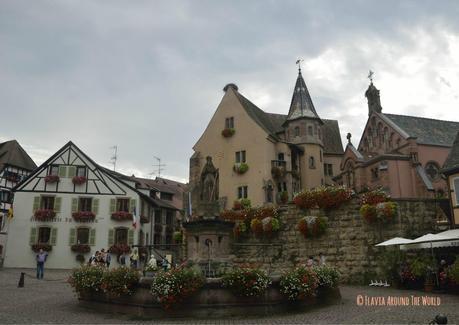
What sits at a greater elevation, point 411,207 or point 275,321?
point 411,207

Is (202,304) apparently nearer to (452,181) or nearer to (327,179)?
(452,181)

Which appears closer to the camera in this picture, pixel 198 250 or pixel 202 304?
pixel 202 304

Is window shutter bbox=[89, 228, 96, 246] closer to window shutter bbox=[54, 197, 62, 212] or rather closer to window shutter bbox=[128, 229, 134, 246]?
window shutter bbox=[128, 229, 134, 246]

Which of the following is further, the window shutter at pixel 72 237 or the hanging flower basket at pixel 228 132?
the hanging flower basket at pixel 228 132

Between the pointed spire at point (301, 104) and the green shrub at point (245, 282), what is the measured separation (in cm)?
3033

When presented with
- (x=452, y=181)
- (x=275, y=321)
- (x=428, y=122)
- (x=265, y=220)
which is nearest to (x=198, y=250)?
(x=275, y=321)

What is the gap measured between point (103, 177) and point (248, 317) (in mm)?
28025

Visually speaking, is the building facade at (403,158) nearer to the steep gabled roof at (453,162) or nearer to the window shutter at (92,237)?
the steep gabled roof at (453,162)

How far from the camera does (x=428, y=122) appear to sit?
44000 mm

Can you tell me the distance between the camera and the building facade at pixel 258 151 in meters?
36.6

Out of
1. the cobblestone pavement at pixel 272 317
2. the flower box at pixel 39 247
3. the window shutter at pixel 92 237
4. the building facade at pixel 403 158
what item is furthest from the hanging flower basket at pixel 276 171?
the cobblestone pavement at pixel 272 317

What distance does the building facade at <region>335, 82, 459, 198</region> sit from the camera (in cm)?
3659

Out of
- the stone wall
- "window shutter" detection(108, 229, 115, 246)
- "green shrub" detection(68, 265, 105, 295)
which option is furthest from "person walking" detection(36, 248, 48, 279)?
"window shutter" detection(108, 229, 115, 246)

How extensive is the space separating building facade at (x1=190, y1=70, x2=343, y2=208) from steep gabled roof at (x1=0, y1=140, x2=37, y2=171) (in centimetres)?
1709
